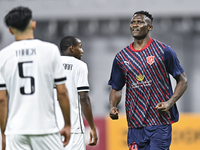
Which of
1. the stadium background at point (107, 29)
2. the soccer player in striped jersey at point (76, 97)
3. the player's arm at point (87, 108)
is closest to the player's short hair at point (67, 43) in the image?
the soccer player in striped jersey at point (76, 97)

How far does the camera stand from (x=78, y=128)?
5785mm

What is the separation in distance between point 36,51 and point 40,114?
0.48 metres

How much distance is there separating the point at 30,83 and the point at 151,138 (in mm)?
1799

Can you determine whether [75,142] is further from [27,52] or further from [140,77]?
[27,52]

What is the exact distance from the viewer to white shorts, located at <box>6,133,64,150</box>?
153 inches

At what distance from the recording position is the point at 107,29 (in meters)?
17.2

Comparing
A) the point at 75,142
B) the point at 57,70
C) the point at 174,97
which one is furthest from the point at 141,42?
the point at 57,70

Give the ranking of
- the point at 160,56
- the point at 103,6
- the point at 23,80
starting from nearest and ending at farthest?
1. the point at 23,80
2. the point at 160,56
3. the point at 103,6

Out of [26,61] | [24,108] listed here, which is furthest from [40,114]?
[26,61]

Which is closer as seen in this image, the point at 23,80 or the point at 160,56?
the point at 23,80

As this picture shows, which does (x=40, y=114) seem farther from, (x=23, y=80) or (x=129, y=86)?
(x=129, y=86)

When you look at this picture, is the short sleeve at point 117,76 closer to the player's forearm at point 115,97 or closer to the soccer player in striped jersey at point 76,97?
the player's forearm at point 115,97

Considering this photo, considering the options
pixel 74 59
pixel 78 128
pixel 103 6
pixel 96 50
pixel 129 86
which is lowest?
pixel 78 128

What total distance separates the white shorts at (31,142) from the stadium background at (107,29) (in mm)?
12507
